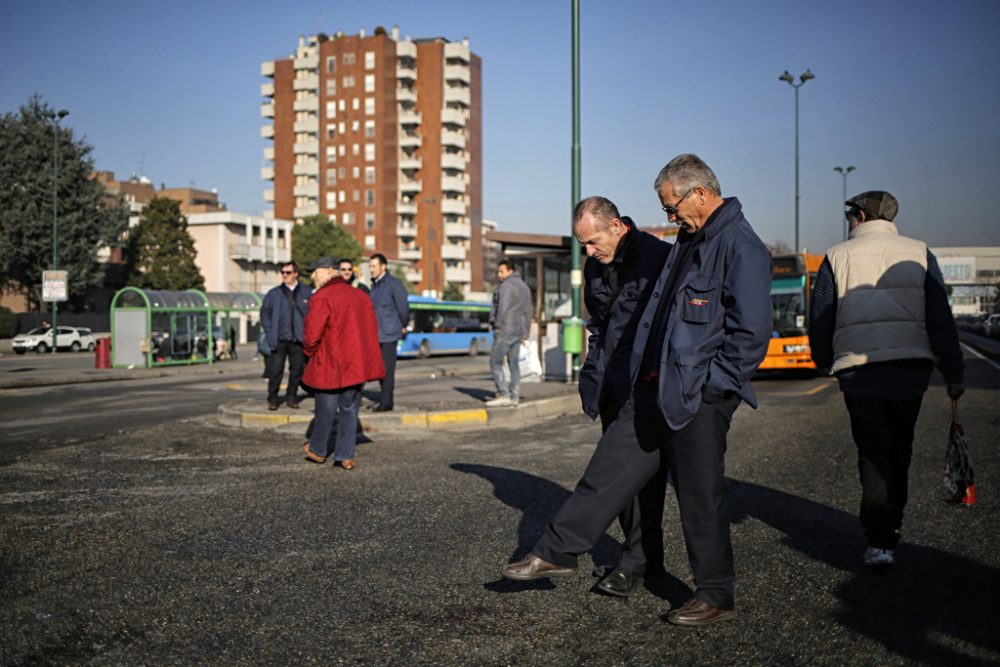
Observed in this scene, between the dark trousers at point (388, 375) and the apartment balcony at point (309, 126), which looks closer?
the dark trousers at point (388, 375)

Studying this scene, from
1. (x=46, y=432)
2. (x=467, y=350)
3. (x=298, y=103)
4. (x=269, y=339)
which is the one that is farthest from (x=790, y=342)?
(x=298, y=103)

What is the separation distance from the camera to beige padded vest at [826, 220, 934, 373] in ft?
15.8

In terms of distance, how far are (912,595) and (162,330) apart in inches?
1162

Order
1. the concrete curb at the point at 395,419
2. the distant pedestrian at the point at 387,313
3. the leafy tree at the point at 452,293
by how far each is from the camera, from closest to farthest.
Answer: the concrete curb at the point at 395,419, the distant pedestrian at the point at 387,313, the leafy tree at the point at 452,293

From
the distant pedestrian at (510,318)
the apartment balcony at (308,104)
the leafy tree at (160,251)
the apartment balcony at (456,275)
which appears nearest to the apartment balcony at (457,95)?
the apartment balcony at (308,104)

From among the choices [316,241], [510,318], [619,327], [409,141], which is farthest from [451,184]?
[619,327]

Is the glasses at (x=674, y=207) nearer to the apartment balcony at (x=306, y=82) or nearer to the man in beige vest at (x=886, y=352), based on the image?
the man in beige vest at (x=886, y=352)

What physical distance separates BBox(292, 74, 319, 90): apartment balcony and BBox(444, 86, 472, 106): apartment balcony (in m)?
14.4

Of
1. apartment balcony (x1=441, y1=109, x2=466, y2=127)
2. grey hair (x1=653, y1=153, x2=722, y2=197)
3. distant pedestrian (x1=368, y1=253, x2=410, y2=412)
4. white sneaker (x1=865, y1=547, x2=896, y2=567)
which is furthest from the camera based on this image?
apartment balcony (x1=441, y1=109, x2=466, y2=127)

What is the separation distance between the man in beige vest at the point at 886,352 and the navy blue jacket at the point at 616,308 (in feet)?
3.60

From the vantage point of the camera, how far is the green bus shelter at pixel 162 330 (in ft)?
97.0

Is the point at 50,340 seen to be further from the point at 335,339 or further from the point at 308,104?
the point at 308,104

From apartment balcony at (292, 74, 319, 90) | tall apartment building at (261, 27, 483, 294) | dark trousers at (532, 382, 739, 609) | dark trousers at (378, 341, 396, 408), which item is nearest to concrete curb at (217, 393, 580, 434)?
dark trousers at (378, 341, 396, 408)

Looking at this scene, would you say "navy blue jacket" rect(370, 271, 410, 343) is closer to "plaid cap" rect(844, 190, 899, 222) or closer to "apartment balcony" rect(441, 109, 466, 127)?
"plaid cap" rect(844, 190, 899, 222)
